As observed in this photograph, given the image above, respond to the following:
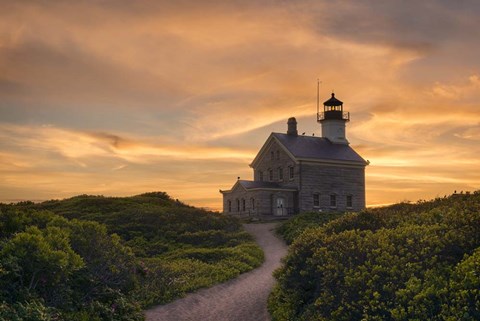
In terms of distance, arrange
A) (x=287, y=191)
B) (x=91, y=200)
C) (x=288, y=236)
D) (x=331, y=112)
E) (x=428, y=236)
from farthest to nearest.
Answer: (x=331, y=112), (x=287, y=191), (x=91, y=200), (x=288, y=236), (x=428, y=236)

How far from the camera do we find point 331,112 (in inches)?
2392

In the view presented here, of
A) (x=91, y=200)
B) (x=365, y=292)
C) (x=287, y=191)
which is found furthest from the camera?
(x=287, y=191)

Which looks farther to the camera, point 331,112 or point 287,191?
point 331,112

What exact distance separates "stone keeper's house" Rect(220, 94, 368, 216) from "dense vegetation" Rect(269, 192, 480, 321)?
35749mm

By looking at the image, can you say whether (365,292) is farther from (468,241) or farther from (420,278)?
(468,241)

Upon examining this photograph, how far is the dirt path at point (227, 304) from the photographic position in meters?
17.7

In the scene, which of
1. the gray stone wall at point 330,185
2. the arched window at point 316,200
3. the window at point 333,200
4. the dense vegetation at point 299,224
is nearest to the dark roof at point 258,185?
the gray stone wall at point 330,185

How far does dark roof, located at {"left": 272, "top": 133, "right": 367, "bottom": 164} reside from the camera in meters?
54.5

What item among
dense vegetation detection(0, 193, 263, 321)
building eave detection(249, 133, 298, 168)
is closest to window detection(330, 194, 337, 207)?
building eave detection(249, 133, 298, 168)

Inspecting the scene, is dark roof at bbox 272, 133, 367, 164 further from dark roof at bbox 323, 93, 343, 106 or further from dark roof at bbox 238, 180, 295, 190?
dark roof at bbox 323, 93, 343, 106

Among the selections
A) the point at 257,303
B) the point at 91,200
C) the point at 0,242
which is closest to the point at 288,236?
the point at 257,303

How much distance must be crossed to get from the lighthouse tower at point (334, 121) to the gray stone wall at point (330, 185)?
4.59m

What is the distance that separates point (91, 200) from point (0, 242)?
35.3 meters

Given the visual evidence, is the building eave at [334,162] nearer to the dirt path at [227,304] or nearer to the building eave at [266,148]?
the building eave at [266,148]
